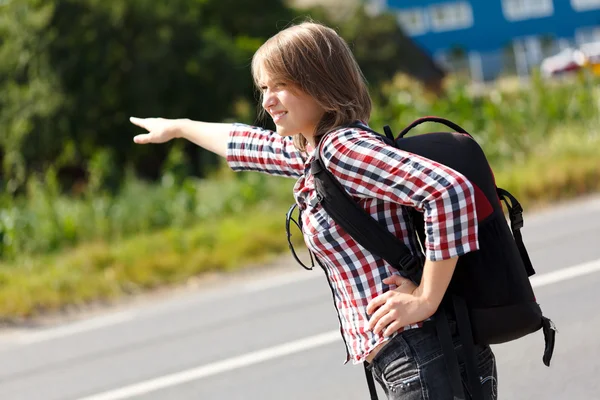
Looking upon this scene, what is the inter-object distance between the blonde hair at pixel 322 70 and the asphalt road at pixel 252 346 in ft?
9.00

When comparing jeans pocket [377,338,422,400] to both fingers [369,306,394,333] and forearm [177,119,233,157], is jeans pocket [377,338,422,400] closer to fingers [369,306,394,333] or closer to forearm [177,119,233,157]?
fingers [369,306,394,333]

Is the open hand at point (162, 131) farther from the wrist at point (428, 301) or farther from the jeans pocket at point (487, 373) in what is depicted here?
the jeans pocket at point (487, 373)

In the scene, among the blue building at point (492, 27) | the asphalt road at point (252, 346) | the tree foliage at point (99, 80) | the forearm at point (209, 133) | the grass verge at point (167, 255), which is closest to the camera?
the forearm at point (209, 133)

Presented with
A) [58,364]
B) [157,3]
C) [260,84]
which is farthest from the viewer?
[157,3]

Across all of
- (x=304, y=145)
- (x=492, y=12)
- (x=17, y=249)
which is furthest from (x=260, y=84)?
(x=492, y=12)

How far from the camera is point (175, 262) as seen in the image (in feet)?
28.6

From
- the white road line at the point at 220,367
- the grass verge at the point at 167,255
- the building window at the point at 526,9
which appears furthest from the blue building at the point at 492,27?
the white road line at the point at 220,367

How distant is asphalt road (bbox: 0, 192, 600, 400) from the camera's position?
4758mm

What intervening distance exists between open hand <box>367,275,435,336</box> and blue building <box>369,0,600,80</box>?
5627cm

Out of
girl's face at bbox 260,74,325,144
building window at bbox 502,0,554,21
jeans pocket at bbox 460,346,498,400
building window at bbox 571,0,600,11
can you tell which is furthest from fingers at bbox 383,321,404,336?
building window at bbox 571,0,600,11

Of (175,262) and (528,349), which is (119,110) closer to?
(175,262)

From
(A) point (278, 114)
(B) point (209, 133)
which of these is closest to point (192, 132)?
(B) point (209, 133)

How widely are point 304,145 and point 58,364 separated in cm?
450

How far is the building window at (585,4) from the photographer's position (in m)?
56.8
